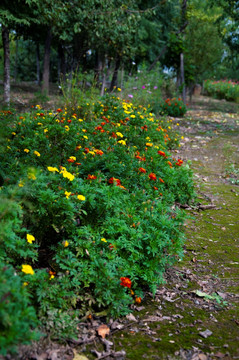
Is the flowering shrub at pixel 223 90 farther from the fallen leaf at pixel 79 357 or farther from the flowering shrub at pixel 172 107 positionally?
the fallen leaf at pixel 79 357

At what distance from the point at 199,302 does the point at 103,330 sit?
0.84 meters

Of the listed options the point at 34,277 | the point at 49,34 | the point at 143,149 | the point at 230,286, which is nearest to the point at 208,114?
the point at 49,34

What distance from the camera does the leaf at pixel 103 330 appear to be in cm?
196

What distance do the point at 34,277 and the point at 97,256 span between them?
1.64 feet

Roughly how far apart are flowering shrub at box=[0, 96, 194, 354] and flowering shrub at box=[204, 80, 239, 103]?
18.0 meters

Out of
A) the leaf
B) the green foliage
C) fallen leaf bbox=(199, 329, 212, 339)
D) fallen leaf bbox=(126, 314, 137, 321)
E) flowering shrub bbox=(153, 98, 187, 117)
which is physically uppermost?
flowering shrub bbox=(153, 98, 187, 117)

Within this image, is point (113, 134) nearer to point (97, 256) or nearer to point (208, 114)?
point (97, 256)

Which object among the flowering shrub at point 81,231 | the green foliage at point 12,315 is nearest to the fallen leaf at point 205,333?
the flowering shrub at point 81,231

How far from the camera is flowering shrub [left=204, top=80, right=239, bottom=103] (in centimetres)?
1948

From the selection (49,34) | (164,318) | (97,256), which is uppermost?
(49,34)

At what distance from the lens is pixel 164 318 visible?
2234 millimetres

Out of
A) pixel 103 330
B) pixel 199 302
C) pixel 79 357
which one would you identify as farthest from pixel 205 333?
pixel 79 357

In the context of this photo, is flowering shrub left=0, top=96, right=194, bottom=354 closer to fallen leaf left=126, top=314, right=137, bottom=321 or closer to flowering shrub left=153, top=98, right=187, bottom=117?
fallen leaf left=126, top=314, right=137, bottom=321

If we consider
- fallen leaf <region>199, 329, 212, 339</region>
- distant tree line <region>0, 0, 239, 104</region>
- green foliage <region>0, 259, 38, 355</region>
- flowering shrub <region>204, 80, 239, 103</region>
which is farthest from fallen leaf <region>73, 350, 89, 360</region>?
flowering shrub <region>204, 80, 239, 103</region>
